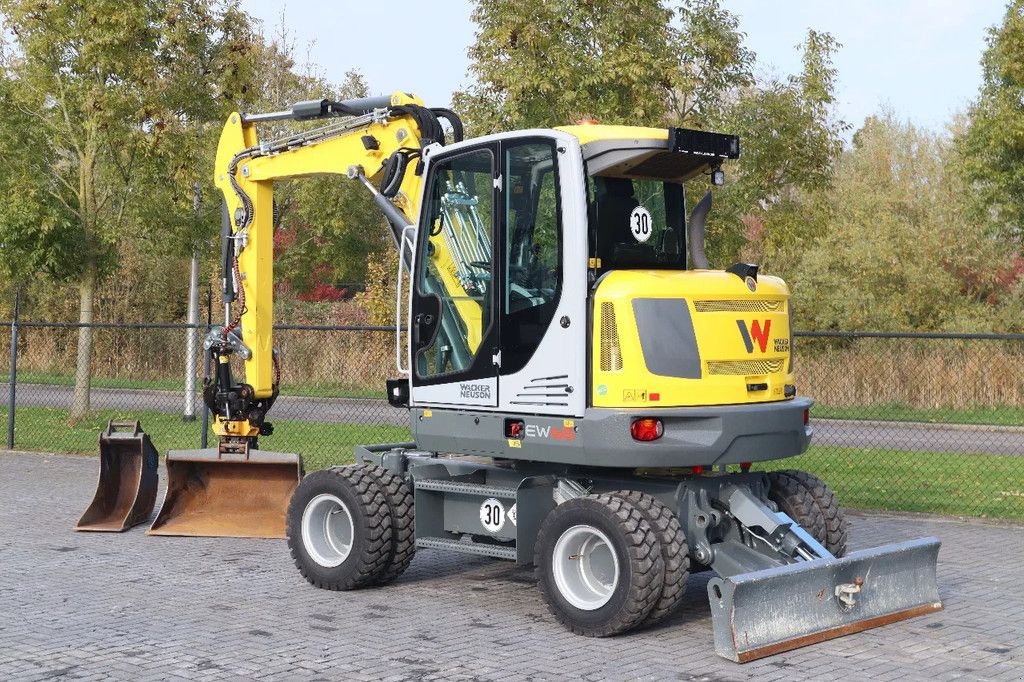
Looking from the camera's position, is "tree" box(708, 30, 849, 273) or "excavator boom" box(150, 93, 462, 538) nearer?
"excavator boom" box(150, 93, 462, 538)

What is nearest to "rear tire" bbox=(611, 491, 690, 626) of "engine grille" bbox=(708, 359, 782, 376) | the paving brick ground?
the paving brick ground

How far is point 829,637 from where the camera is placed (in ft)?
26.0

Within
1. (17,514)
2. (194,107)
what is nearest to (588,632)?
(17,514)

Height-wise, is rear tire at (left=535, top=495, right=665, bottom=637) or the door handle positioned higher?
the door handle

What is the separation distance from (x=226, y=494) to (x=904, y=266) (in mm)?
22887

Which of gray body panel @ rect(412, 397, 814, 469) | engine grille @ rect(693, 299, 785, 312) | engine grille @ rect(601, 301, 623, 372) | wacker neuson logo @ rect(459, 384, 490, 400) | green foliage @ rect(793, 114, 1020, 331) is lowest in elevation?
gray body panel @ rect(412, 397, 814, 469)

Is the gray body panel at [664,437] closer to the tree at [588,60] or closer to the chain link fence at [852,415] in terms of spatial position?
the chain link fence at [852,415]

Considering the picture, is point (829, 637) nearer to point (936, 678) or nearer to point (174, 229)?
point (936, 678)

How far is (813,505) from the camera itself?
905 cm

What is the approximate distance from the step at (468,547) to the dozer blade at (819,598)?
1.67m

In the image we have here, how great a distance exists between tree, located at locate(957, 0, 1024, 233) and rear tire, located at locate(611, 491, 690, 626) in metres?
18.3

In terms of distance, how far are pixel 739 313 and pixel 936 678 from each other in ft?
8.19

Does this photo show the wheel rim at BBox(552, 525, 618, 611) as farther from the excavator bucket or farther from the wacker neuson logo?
the excavator bucket

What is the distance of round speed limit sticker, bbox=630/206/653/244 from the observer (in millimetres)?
8797
